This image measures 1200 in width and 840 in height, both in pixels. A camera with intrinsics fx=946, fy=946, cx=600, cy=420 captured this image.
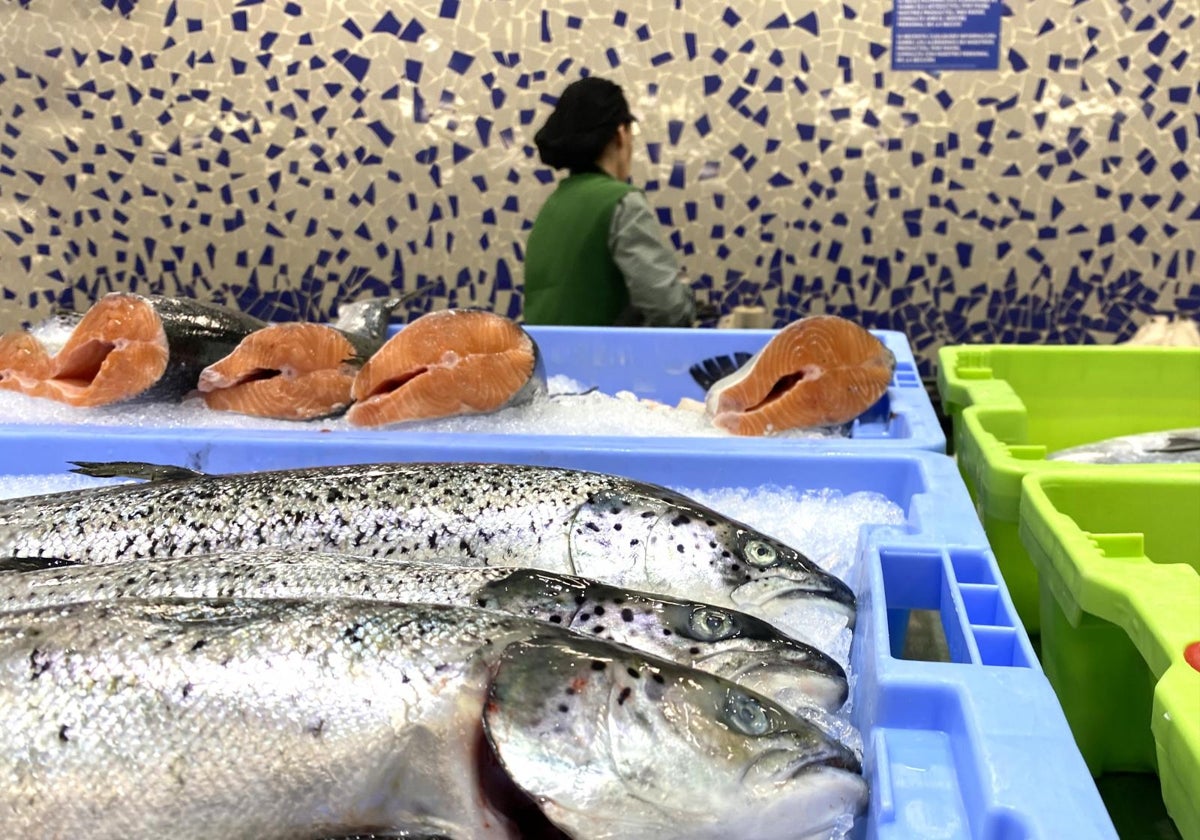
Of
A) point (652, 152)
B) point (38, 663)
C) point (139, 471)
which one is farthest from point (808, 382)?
point (652, 152)

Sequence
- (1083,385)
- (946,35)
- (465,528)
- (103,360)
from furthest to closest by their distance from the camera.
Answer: (946,35) → (1083,385) → (103,360) → (465,528)

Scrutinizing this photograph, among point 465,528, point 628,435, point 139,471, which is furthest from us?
point 628,435

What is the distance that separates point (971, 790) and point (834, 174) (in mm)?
3447

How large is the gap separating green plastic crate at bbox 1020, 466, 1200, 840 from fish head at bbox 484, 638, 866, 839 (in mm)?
492

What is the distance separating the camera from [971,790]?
0.69 metres

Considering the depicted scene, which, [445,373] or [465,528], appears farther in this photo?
[445,373]

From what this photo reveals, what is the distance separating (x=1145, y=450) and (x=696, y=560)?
3.98 ft

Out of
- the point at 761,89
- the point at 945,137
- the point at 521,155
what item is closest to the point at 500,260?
the point at 521,155

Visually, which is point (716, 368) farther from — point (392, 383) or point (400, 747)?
point (400, 747)

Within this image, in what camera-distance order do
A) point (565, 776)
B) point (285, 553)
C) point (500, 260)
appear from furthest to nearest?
point (500, 260)
point (285, 553)
point (565, 776)

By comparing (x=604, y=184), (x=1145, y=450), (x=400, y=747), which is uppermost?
(x=604, y=184)

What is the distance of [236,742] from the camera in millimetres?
686

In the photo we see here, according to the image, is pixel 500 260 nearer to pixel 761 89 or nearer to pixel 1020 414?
pixel 761 89

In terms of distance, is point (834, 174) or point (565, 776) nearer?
point (565, 776)
